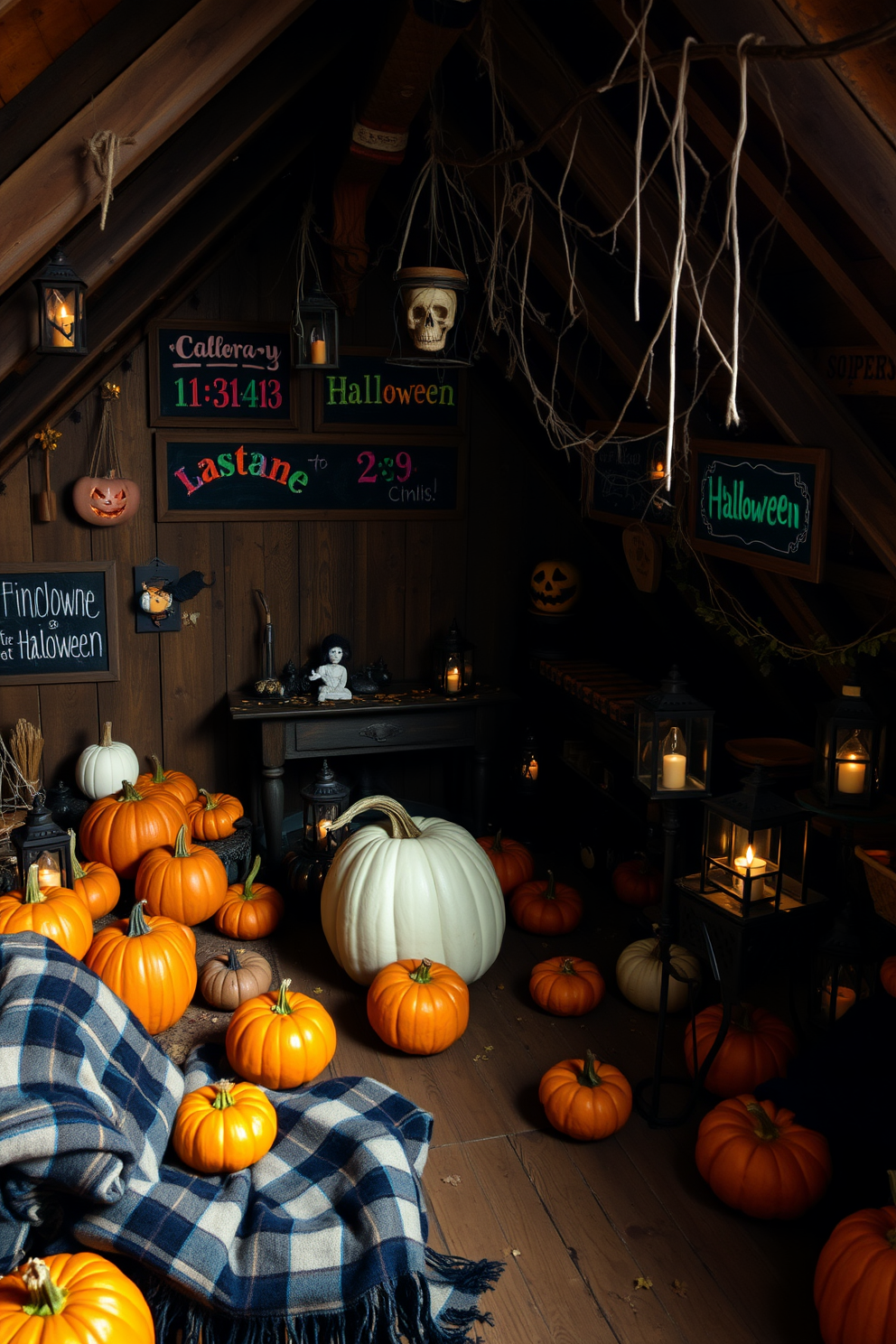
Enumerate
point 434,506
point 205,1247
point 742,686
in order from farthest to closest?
point 434,506 < point 742,686 < point 205,1247

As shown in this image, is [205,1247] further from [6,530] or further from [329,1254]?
[6,530]

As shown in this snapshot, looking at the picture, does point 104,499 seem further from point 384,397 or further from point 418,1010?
point 418,1010

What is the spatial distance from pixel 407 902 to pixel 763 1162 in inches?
47.0

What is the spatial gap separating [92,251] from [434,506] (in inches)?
82.4

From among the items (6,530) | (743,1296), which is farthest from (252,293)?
(743,1296)

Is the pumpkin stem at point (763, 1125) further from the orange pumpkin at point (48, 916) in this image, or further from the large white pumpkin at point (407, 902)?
the orange pumpkin at point (48, 916)

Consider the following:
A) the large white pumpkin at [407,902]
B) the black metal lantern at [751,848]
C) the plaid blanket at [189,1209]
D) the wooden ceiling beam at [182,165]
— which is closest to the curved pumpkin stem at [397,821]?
the large white pumpkin at [407,902]

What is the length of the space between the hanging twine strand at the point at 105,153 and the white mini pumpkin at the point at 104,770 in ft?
7.92

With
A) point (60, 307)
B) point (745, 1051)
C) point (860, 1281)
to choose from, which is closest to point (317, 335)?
point (60, 307)

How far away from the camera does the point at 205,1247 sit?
6.59ft

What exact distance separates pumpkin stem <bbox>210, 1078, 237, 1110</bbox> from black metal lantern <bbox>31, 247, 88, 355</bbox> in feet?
5.42

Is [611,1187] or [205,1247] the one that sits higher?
[205,1247]

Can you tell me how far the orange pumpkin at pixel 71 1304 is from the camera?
1662mm

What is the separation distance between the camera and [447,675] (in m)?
4.18
